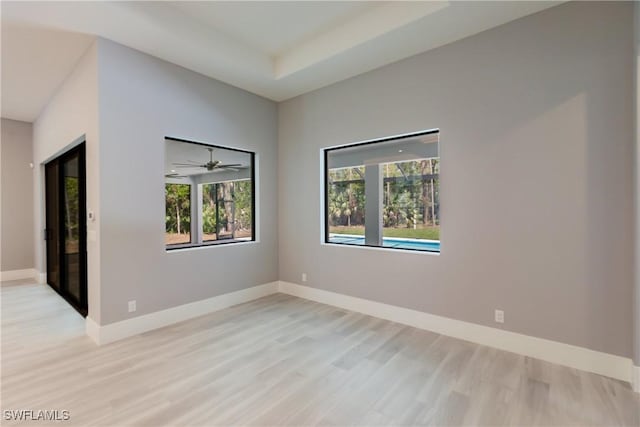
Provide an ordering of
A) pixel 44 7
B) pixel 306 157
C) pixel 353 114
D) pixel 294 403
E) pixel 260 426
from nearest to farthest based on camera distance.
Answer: pixel 260 426, pixel 294 403, pixel 44 7, pixel 353 114, pixel 306 157

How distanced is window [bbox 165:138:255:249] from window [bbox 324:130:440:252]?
129 centimetres

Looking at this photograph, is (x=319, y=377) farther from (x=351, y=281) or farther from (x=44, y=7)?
(x=44, y=7)

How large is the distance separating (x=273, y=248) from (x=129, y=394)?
9.53 ft

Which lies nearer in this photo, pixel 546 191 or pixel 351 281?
pixel 546 191

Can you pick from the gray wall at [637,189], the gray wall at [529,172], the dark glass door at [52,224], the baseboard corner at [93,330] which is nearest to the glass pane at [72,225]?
the dark glass door at [52,224]

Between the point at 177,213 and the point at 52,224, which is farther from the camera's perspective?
the point at 52,224

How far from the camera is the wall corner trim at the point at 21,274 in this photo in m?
5.78

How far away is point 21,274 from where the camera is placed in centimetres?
598

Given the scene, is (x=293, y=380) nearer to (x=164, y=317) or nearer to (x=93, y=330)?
(x=164, y=317)

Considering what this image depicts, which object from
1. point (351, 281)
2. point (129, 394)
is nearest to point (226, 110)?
point (351, 281)

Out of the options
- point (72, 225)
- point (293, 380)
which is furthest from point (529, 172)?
point (72, 225)

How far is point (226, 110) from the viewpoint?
168 inches

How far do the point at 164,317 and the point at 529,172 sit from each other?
13.7 ft

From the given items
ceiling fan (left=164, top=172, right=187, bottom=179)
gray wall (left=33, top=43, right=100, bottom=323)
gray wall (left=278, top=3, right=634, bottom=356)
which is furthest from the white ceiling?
ceiling fan (left=164, top=172, right=187, bottom=179)
